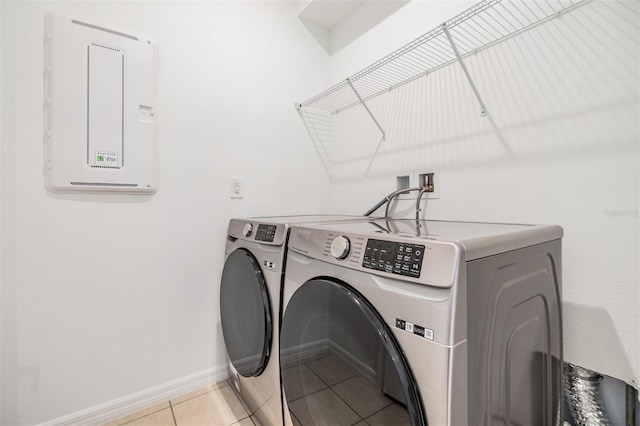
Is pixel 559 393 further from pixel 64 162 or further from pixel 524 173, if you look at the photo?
pixel 64 162

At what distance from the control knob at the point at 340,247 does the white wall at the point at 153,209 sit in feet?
3.41

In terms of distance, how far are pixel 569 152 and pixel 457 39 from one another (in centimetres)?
71

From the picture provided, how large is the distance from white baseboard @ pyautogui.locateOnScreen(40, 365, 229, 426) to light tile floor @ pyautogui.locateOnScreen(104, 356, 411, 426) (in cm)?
3

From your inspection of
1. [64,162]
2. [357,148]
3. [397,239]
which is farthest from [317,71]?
[397,239]

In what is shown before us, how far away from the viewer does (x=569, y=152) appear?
1.00 m

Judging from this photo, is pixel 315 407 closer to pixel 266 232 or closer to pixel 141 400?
pixel 266 232

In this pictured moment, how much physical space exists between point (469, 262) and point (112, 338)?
5.31 ft

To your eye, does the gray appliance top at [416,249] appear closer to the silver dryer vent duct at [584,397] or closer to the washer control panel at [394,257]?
the washer control panel at [394,257]

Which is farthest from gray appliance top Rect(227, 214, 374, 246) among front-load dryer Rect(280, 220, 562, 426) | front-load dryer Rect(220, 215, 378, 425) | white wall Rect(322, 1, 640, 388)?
white wall Rect(322, 1, 640, 388)

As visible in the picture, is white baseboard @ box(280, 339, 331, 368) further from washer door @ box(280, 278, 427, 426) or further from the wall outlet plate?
the wall outlet plate

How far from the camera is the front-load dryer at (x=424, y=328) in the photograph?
58cm

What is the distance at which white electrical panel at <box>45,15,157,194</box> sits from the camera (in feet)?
3.97

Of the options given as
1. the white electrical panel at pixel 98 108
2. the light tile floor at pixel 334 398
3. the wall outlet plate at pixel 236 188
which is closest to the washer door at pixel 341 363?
the light tile floor at pixel 334 398

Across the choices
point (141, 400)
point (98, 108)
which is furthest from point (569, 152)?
point (141, 400)
